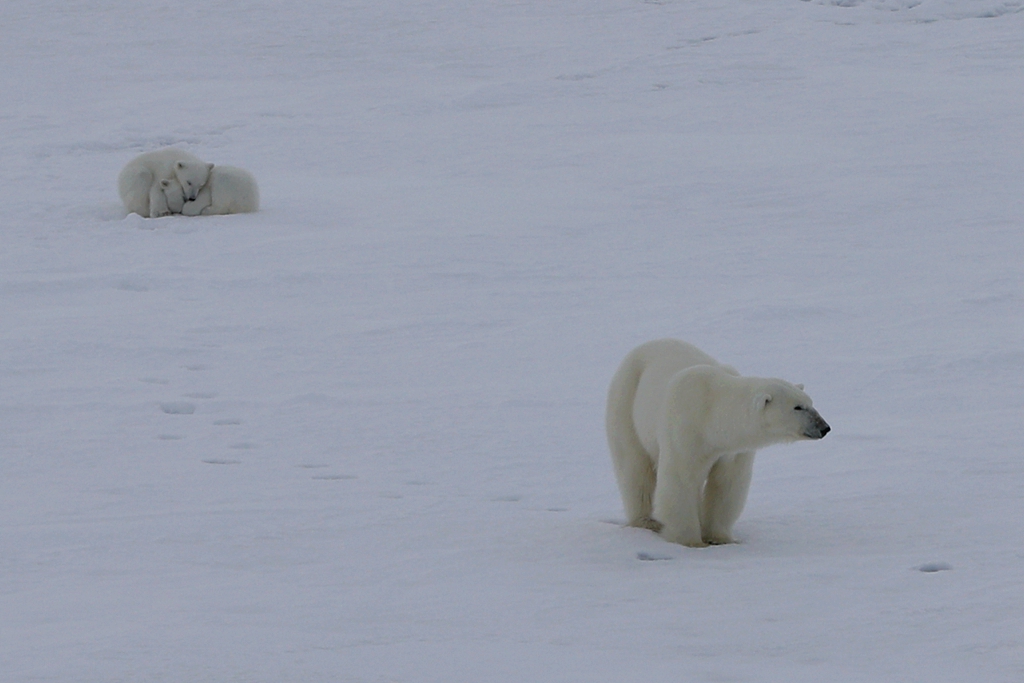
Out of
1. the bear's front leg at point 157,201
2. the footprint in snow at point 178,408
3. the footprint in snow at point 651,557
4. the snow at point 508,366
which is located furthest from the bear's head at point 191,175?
the footprint in snow at point 651,557

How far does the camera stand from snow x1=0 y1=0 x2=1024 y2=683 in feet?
10.3

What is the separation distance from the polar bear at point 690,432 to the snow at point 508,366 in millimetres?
145

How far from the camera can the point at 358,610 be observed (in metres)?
3.23

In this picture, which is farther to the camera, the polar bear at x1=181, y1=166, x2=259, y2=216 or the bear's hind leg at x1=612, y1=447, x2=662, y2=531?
the polar bear at x1=181, y1=166, x2=259, y2=216

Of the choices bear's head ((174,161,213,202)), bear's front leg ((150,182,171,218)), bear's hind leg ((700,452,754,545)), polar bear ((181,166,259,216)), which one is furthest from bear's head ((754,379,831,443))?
bear's front leg ((150,182,171,218))

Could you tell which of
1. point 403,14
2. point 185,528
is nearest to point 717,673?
point 185,528

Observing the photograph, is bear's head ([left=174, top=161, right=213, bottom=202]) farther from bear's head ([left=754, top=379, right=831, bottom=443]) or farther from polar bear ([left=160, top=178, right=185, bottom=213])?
bear's head ([left=754, top=379, right=831, bottom=443])

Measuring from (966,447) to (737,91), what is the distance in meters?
10.2

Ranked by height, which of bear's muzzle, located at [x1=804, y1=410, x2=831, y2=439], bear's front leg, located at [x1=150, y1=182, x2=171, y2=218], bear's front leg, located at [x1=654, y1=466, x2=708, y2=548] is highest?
bear's muzzle, located at [x1=804, y1=410, x2=831, y2=439]

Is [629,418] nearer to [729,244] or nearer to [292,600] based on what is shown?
[292,600]

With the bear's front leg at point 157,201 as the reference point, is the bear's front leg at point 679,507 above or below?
above

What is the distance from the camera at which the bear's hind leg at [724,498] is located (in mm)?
4039

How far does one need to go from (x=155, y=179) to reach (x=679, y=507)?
740 cm

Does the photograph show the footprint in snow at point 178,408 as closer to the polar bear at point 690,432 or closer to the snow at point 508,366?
the snow at point 508,366
